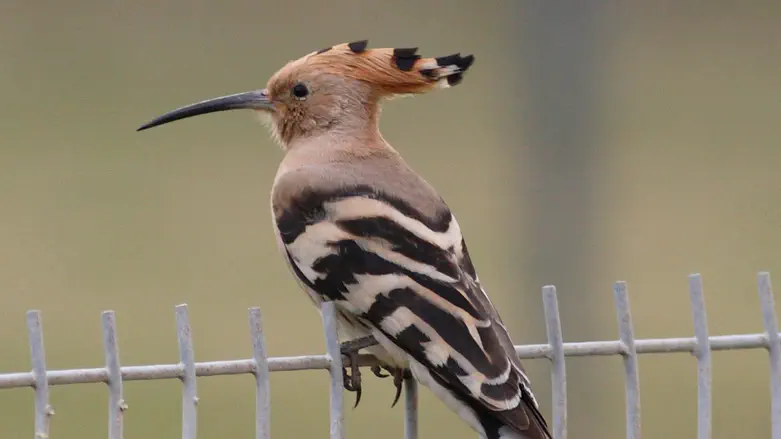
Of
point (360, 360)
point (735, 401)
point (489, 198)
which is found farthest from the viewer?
point (489, 198)

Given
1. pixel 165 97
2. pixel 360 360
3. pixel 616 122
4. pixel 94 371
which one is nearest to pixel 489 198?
pixel 616 122

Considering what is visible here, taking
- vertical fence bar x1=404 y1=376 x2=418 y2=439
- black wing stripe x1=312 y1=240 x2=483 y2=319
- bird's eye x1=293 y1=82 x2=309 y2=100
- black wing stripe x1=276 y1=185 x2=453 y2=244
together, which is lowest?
vertical fence bar x1=404 y1=376 x2=418 y2=439

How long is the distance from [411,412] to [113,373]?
385 millimetres

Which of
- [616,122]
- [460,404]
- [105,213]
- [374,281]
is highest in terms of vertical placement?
[616,122]

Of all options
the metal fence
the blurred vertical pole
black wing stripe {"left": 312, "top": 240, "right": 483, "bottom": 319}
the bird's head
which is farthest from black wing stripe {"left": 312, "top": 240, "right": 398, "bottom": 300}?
the blurred vertical pole

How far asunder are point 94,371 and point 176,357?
3.47m

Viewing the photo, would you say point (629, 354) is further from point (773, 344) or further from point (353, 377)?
point (353, 377)

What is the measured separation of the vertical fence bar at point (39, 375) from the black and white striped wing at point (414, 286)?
0.47 metres

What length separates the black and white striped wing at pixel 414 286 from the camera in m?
1.75

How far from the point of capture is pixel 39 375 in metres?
1.50

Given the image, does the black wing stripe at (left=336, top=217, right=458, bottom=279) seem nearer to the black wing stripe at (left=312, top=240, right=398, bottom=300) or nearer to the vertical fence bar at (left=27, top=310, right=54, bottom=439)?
the black wing stripe at (left=312, top=240, right=398, bottom=300)

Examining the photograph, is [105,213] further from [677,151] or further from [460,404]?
[460,404]

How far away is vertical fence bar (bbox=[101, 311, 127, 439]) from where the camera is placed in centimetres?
152

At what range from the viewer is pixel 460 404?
70.1 inches
